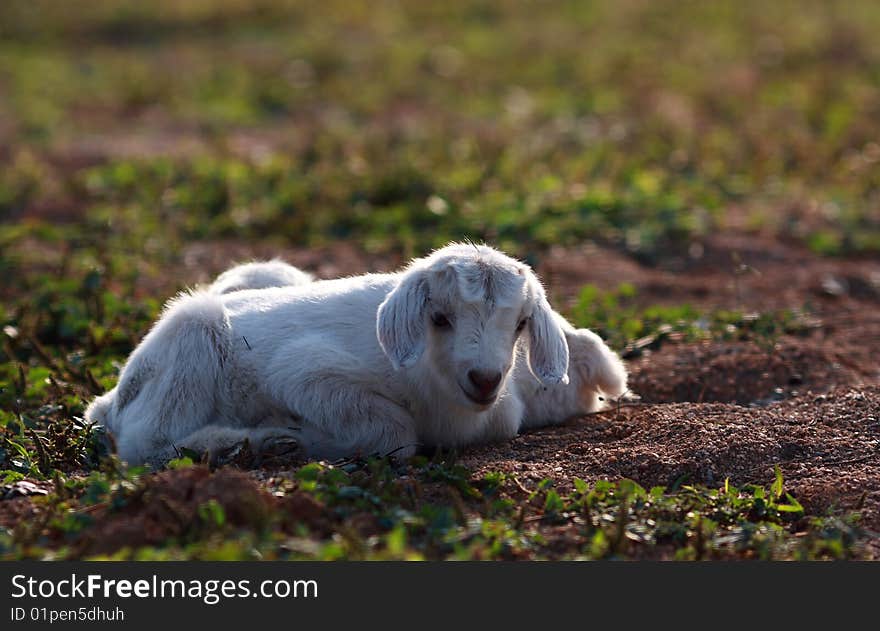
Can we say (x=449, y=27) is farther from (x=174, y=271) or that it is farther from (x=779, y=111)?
(x=174, y=271)

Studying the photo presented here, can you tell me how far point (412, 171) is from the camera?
11586 millimetres

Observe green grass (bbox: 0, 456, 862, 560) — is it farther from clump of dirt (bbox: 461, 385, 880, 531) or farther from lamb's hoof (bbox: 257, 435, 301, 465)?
lamb's hoof (bbox: 257, 435, 301, 465)

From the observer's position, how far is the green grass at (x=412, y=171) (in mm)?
5238

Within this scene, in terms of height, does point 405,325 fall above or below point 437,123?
below

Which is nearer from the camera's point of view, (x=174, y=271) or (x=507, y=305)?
(x=507, y=305)

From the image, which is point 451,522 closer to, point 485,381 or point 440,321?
point 485,381

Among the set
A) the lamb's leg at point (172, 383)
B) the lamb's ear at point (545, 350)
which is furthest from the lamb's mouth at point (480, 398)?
the lamb's leg at point (172, 383)

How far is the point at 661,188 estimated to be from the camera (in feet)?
38.3

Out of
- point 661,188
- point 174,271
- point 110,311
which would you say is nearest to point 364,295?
point 110,311

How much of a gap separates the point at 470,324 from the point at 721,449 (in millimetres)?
1375

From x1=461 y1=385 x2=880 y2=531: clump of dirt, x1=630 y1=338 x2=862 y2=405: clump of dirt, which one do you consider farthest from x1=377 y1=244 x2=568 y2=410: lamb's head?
x1=630 y1=338 x2=862 y2=405: clump of dirt

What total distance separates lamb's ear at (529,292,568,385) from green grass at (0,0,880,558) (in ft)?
1.99

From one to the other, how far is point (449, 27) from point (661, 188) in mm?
11045

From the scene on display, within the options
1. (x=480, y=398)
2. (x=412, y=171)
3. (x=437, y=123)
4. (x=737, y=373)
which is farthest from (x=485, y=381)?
(x=437, y=123)
